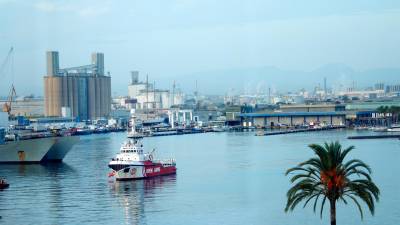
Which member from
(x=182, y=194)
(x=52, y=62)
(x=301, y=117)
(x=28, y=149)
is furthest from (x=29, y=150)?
(x=52, y=62)

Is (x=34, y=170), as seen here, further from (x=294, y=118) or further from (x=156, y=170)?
(x=294, y=118)

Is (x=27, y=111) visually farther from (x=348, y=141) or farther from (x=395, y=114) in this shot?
(x=348, y=141)

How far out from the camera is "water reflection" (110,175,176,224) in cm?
1534

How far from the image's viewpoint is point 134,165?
21594 mm

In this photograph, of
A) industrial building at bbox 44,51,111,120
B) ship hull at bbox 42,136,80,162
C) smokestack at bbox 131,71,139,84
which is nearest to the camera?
ship hull at bbox 42,136,80,162

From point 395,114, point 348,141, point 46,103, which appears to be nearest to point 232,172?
point 348,141

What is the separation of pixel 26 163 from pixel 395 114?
32.9 meters

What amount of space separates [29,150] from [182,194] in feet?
34.4

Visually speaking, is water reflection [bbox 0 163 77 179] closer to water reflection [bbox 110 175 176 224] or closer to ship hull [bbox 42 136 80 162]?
ship hull [bbox 42 136 80 162]

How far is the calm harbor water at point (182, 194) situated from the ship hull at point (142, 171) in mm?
323

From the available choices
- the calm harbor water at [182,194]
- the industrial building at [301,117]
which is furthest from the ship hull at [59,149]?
the industrial building at [301,117]

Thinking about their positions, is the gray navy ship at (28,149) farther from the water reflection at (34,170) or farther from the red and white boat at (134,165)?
the red and white boat at (134,165)

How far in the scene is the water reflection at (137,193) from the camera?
15341mm

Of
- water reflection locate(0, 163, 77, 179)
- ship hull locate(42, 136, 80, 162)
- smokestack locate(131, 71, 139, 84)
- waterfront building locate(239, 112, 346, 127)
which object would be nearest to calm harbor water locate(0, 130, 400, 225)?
water reflection locate(0, 163, 77, 179)
